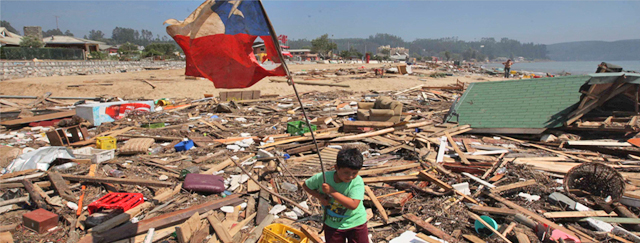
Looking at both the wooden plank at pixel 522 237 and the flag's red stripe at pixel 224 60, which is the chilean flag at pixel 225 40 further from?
the wooden plank at pixel 522 237

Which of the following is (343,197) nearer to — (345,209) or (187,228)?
A: (345,209)

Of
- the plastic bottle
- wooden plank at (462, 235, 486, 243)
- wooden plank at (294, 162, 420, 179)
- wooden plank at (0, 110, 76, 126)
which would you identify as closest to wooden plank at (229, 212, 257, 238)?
wooden plank at (294, 162, 420, 179)

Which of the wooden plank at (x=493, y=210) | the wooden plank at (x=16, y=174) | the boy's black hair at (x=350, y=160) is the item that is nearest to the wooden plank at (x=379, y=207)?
the wooden plank at (x=493, y=210)

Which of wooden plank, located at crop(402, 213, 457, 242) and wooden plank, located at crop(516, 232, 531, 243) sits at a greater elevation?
wooden plank, located at crop(516, 232, 531, 243)

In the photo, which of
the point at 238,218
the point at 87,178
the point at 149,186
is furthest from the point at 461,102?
the point at 87,178

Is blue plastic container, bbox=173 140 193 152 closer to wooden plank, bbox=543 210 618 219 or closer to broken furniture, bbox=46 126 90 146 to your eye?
broken furniture, bbox=46 126 90 146

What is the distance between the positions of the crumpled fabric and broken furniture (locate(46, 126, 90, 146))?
62.9 inches

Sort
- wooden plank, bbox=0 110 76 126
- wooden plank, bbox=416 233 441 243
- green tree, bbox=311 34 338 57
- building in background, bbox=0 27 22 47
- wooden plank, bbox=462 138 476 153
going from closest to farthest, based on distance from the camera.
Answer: wooden plank, bbox=416 233 441 243 < wooden plank, bbox=462 138 476 153 < wooden plank, bbox=0 110 76 126 < building in background, bbox=0 27 22 47 < green tree, bbox=311 34 338 57

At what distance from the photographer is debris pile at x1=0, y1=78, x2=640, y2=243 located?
13.0ft

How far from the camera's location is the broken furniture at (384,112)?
29.4 feet

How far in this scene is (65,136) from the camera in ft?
25.2

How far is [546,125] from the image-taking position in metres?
7.78

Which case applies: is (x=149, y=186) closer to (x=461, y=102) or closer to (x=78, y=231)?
(x=78, y=231)

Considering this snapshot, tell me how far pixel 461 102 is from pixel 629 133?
148 inches
